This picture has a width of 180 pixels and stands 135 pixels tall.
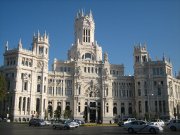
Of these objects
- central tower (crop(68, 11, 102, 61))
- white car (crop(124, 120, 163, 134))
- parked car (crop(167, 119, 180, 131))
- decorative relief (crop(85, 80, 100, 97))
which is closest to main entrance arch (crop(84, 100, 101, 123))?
decorative relief (crop(85, 80, 100, 97))

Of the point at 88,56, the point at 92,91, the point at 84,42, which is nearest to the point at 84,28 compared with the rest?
the point at 84,42

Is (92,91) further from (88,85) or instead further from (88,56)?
(88,56)

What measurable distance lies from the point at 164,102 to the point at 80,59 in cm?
3670

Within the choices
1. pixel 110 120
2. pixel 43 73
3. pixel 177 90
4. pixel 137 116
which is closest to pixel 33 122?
pixel 43 73

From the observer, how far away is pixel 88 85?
103m

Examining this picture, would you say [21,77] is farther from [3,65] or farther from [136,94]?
[136,94]

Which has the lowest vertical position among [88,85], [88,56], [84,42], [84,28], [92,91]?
[92,91]

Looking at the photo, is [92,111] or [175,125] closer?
[175,125]

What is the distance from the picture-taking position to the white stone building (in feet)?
298

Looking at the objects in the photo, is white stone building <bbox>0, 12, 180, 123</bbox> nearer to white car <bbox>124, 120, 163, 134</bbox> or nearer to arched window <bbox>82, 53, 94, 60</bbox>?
arched window <bbox>82, 53, 94, 60</bbox>

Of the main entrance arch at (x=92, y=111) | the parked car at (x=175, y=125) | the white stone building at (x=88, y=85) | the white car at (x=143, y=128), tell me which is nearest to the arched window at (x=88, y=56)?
the white stone building at (x=88, y=85)

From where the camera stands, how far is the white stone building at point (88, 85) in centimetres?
9081

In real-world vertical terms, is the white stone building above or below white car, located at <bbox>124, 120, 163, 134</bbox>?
above

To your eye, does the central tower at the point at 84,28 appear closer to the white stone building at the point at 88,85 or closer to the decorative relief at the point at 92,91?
the white stone building at the point at 88,85
